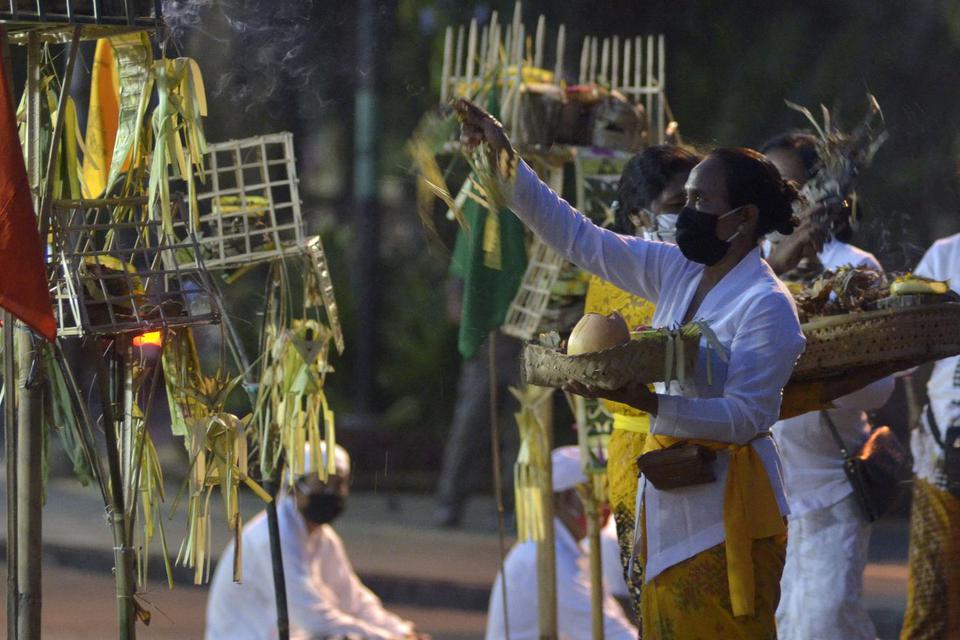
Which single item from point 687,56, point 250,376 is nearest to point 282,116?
point 687,56

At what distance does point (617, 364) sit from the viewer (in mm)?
3131

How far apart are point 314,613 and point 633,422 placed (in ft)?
7.67

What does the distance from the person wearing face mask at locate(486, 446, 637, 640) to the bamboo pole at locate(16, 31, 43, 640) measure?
2942 mm

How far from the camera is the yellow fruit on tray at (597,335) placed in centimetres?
322

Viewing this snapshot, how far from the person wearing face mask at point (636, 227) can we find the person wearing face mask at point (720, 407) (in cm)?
55

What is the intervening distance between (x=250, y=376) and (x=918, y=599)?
2.32 m

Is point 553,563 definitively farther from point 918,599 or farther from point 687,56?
point 687,56

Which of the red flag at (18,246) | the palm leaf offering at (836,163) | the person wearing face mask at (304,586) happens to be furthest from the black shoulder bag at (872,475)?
the red flag at (18,246)

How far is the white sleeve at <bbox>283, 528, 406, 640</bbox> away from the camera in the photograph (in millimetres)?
6082

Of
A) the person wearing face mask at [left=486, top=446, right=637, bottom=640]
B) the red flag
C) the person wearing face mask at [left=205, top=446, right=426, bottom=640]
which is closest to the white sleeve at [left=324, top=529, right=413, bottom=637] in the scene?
the person wearing face mask at [left=205, top=446, right=426, bottom=640]

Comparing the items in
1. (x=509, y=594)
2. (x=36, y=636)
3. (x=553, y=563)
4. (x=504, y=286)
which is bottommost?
(x=509, y=594)

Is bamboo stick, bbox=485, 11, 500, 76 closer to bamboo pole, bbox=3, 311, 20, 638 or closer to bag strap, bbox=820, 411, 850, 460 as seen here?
bag strap, bbox=820, 411, 850, 460

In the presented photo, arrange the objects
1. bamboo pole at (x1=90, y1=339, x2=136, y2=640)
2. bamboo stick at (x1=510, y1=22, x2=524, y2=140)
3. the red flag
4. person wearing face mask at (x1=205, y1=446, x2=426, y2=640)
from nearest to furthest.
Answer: the red flag, bamboo pole at (x1=90, y1=339, x2=136, y2=640), bamboo stick at (x1=510, y1=22, x2=524, y2=140), person wearing face mask at (x1=205, y1=446, x2=426, y2=640)

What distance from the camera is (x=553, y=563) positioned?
554 cm
